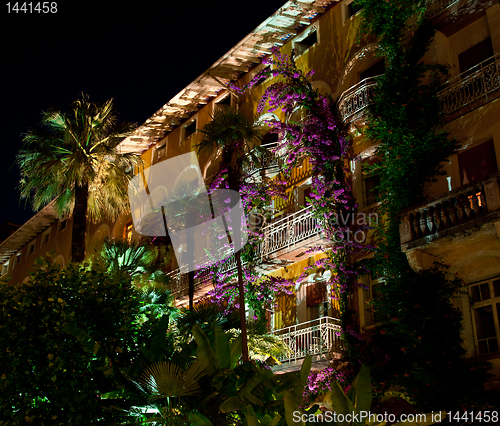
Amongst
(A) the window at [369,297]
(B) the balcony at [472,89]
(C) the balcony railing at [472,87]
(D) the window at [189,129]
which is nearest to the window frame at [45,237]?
(D) the window at [189,129]

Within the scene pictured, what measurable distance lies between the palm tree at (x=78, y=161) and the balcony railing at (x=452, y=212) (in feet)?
34.9

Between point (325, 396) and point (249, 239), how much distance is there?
6.58 meters

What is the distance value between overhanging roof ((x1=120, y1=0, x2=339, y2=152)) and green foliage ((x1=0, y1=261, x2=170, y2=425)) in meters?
13.9

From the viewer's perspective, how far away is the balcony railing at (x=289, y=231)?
18219 mm

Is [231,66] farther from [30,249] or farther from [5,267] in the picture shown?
[5,267]

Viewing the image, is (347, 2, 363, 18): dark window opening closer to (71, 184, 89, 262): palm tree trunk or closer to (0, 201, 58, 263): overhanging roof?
(71, 184, 89, 262): palm tree trunk

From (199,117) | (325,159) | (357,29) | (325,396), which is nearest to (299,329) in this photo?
(325,396)

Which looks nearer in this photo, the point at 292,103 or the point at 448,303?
the point at 448,303

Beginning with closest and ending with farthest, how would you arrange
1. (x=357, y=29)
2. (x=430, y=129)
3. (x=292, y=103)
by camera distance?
(x=430, y=129)
(x=357, y=29)
(x=292, y=103)

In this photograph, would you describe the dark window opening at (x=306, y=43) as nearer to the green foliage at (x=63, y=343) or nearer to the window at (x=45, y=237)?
the green foliage at (x=63, y=343)

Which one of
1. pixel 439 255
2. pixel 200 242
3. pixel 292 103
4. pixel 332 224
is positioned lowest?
pixel 439 255

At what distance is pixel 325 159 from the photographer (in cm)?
1838

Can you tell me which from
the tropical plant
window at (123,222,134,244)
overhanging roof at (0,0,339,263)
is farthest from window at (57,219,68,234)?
the tropical plant

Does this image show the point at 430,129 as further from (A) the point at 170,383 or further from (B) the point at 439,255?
(A) the point at 170,383
